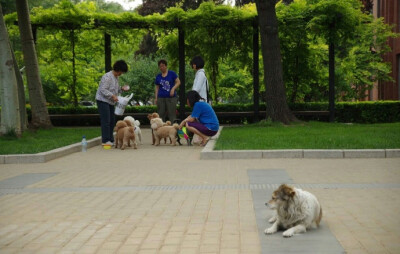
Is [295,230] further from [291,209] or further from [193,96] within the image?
[193,96]

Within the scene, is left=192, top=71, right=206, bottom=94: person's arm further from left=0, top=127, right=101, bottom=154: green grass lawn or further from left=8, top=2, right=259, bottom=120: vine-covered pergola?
left=8, top=2, right=259, bottom=120: vine-covered pergola

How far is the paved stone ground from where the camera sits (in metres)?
4.93

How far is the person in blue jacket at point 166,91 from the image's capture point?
1545cm

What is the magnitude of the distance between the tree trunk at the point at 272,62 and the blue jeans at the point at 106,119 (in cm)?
676

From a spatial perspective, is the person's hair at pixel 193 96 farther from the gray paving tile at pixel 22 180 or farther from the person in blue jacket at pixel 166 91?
the gray paving tile at pixel 22 180

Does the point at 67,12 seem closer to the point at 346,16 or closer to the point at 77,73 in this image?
the point at 77,73

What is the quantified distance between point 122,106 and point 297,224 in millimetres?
9700

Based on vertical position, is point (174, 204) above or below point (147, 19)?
below

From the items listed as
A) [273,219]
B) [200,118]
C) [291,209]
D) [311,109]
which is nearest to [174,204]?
[273,219]

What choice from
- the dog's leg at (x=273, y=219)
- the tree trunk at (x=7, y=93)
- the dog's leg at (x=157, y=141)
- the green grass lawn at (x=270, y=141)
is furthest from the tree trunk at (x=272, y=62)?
the dog's leg at (x=273, y=219)

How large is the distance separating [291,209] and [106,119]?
378 inches

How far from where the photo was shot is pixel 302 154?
36.8 ft

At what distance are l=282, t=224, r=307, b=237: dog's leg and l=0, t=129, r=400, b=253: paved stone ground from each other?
94mm

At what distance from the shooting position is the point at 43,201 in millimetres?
7082
